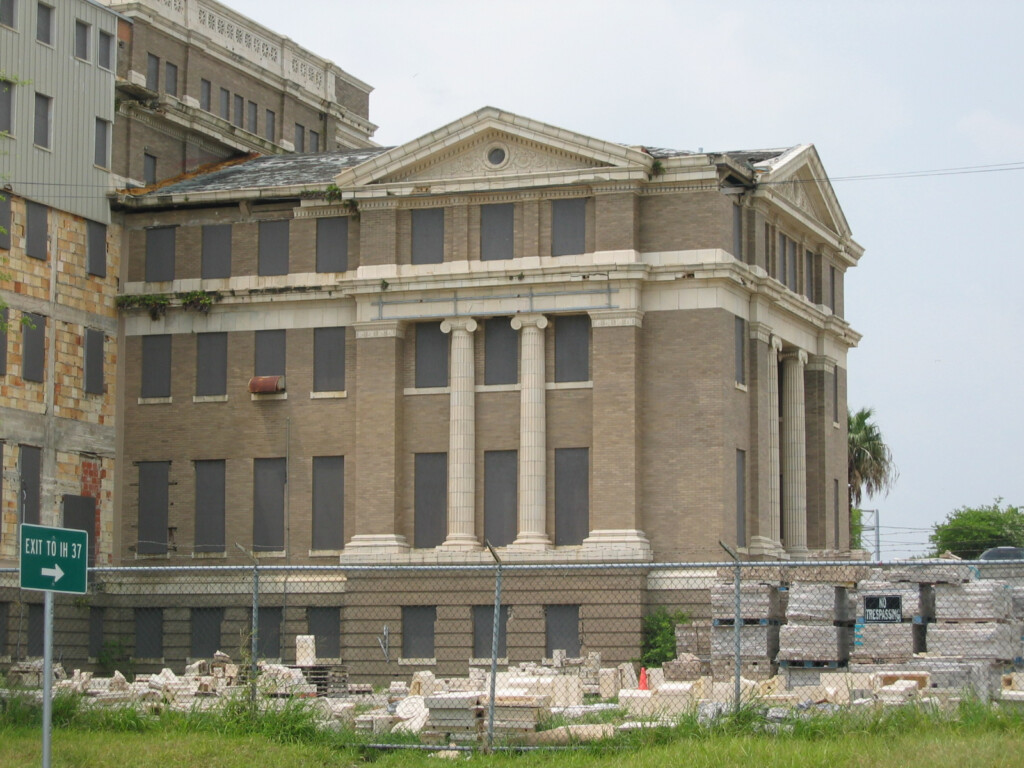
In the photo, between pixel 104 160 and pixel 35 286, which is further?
pixel 104 160

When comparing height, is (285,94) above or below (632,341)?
above

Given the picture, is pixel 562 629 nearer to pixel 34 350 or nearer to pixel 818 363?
pixel 818 363

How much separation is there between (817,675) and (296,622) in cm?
2134

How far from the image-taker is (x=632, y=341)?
46844 mm

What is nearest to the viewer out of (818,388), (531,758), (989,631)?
(531,758)

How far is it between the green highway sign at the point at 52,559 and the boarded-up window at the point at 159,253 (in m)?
33.5

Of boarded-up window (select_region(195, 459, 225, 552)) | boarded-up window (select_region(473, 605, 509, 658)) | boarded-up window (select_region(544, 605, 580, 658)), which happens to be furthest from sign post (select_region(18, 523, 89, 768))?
boarded-up window (select_region(195, 459, 225, 552))

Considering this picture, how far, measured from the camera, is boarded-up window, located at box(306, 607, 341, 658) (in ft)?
159

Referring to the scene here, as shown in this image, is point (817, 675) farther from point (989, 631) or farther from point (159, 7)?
point (159, 7)

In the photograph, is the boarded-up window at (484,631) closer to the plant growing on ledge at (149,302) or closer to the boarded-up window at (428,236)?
the boarded-up window at (428,236)

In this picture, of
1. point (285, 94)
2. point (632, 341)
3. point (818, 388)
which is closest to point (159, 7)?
point (285, 94)

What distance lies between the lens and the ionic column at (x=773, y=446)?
50.5 metres

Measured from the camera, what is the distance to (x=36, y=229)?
157 feet

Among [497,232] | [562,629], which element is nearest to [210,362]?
[497,232]
